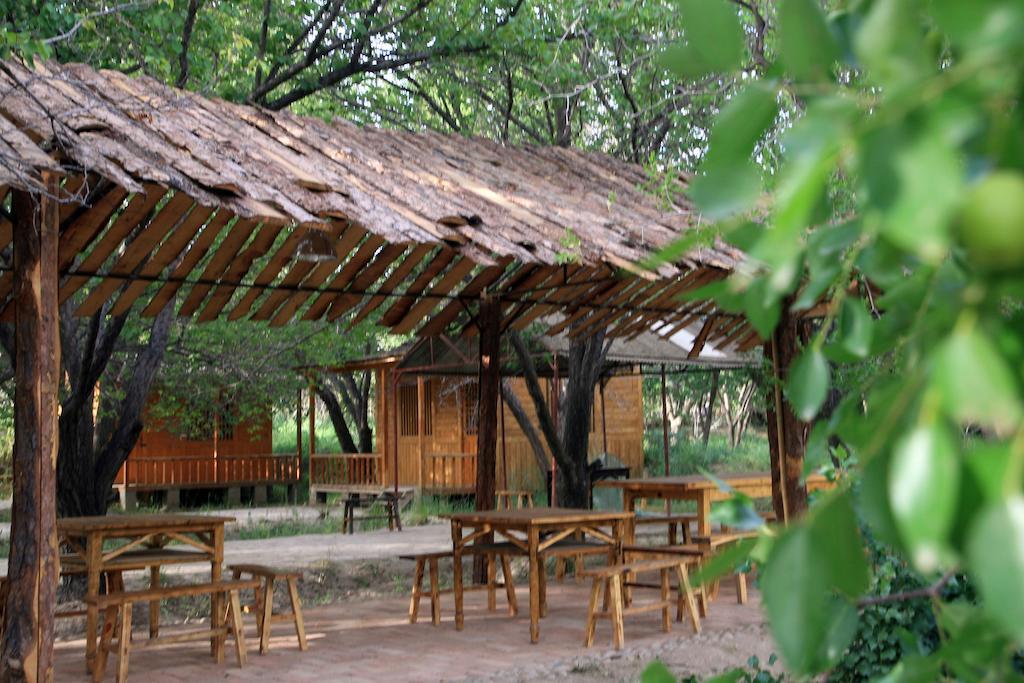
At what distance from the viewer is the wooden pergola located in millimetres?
5176

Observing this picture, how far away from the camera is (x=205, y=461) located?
72.5 feet

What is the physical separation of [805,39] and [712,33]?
0.28 feet

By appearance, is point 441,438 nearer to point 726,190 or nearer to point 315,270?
point 315,270

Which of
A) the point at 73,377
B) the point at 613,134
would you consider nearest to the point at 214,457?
the point at 613,134

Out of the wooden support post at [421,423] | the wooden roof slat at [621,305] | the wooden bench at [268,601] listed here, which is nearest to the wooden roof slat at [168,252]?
the wooden bench at [268,601]

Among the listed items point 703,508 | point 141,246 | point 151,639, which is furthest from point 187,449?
point 151,639

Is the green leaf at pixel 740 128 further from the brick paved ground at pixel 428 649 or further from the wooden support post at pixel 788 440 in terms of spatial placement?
the wooden support post at pixel 788 440

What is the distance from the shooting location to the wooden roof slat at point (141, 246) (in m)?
6.36

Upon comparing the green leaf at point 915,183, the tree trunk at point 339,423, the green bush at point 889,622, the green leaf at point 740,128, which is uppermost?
the tree trunk at point 339,423

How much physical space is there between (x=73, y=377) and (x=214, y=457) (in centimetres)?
1310

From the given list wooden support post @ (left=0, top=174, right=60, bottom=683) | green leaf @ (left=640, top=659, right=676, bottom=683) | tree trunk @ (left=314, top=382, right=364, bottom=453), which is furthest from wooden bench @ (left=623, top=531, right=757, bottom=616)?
tree trunk @ (left=314, top=382, right=364, bottom=453)

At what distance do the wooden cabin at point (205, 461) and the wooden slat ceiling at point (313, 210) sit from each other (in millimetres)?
12110

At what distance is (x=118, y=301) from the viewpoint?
7.53 metres

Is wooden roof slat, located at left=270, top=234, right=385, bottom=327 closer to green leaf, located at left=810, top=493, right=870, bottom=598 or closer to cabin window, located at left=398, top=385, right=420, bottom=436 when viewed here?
green leaf, located at left=810, top=493, right=870, bottom=598
